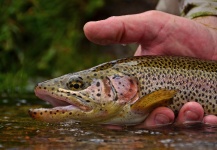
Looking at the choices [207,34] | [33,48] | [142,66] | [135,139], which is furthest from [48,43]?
[135,139]

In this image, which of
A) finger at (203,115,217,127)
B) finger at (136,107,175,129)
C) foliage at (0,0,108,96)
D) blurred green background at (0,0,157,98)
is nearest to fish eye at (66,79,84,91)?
finger at (136,107,175,129)

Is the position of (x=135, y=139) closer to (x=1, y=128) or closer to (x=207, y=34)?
(x=1, y=128)

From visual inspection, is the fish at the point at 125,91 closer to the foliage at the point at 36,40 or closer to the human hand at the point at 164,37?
the human hand at the point at 164,37

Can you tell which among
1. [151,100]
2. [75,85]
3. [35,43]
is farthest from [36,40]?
[151,100]

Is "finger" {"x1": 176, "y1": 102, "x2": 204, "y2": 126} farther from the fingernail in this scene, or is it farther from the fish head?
the fish head

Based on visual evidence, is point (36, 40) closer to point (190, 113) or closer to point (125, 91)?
point (125, 91)

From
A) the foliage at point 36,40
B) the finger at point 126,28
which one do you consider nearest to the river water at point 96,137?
the finger at point 126,28
